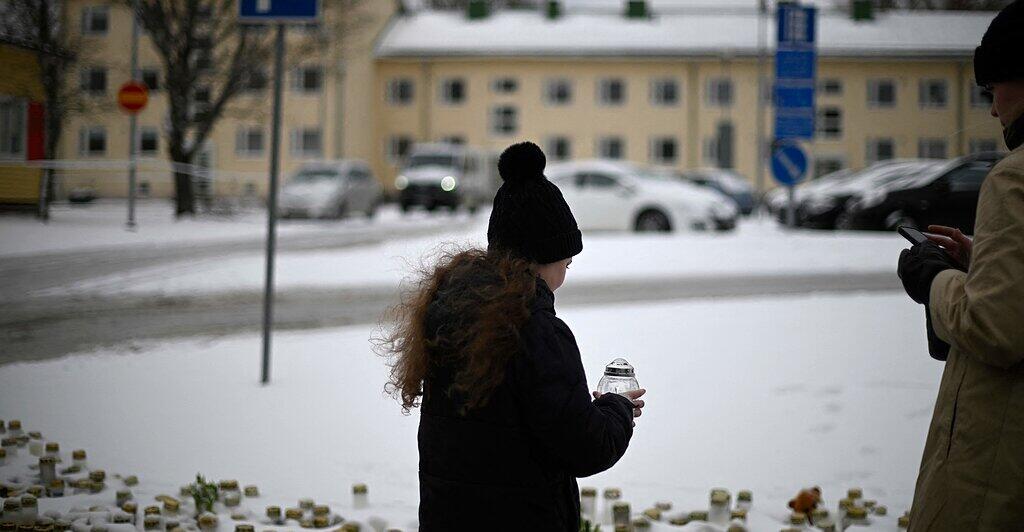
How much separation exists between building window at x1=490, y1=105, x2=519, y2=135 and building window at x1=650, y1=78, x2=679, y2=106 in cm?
658

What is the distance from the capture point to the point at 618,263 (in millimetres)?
14836

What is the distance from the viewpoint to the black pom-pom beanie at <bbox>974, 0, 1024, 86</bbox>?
2230mm

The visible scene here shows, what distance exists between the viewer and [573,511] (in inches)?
97.8

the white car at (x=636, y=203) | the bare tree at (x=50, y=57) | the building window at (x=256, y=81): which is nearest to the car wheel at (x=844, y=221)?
the white car at (x=636, y=203)

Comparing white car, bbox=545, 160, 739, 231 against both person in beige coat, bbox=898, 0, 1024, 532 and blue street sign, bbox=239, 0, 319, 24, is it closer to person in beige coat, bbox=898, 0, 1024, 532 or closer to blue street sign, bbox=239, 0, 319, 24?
blue street sign, bbox=239, 0, 319, 24

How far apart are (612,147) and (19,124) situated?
49534mm

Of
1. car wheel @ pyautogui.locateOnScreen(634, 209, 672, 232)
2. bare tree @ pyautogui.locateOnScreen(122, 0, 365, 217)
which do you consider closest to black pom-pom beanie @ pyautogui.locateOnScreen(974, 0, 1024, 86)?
bare tree @ pyautogui.locateOnScreen(122, 0, 365, 217)

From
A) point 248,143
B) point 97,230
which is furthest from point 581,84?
point 97,230

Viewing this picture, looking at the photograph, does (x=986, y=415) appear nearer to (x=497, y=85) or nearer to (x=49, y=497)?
(x=49, y=497)

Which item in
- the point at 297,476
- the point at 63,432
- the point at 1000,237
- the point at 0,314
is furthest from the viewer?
the point at 0,314

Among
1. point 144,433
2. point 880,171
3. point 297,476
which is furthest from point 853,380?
point 880,171

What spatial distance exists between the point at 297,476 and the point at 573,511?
9.33 ft

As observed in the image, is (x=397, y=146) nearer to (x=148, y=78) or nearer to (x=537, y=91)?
(x=537, y=91)

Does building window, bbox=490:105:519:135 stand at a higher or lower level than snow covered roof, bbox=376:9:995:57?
→ lower
